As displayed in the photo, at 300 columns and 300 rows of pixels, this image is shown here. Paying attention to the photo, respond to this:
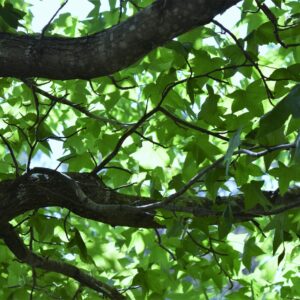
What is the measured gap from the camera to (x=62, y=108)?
3.61m

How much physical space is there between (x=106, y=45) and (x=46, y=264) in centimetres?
96

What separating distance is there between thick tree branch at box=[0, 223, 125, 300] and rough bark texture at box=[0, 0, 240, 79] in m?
0.62

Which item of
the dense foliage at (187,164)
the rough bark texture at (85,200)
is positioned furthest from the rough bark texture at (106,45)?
the rough bark texture at (85,200)

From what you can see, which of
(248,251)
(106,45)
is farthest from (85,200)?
(248,251)

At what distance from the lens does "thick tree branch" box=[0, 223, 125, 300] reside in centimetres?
190

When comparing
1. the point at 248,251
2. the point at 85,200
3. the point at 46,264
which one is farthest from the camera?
the point at 46,264

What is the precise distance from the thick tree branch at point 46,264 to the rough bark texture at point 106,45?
2.03 ft

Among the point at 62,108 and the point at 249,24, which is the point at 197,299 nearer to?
the point at 249,24

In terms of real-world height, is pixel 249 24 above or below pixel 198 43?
above

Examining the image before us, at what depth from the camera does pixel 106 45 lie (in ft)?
4.55

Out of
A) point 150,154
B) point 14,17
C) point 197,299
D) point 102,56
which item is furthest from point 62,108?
point 102,56

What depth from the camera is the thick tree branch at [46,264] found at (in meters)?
1.90

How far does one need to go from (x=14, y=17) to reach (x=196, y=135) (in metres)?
0.69

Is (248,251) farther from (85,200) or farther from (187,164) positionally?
(85,200)
